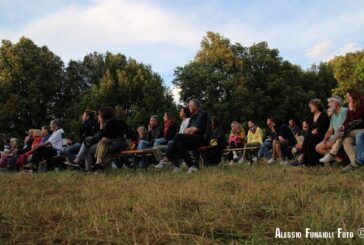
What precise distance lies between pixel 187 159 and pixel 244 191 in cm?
419

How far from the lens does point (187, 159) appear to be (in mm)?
9055

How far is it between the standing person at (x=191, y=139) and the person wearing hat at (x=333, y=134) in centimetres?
243

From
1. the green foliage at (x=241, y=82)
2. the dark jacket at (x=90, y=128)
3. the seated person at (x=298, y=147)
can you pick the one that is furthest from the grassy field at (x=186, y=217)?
the green foliage at (x=241, y=82)

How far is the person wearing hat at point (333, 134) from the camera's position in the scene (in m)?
8.05

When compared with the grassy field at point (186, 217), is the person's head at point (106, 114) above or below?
above

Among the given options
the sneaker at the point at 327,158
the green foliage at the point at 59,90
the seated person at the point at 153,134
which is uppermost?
the green foliage at the point at 59,90

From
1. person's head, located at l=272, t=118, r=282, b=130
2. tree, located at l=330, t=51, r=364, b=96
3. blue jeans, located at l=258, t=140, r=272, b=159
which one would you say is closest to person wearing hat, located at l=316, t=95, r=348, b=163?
person's head, located at l=272, t=118, r=282, b=130

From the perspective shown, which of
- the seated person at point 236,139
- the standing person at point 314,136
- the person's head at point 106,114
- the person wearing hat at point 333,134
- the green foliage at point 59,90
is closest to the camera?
the person wearing hat at point 333,134

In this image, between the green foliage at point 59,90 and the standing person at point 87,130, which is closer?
the standing person at point 87,130

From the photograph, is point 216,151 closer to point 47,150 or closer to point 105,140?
point 105,140

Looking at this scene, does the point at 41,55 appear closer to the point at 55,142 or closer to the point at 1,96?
the point at 1,96

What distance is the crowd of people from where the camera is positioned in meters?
7.88

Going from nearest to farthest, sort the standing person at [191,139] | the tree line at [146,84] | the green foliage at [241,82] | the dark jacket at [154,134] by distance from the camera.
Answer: the standing person at [191,139] < the dark jacket at [154,134] < the tree line at [146,84] < the green foliage at [241,82]

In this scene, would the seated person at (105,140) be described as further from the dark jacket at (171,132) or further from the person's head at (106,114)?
the dark jacket at (171,132)
